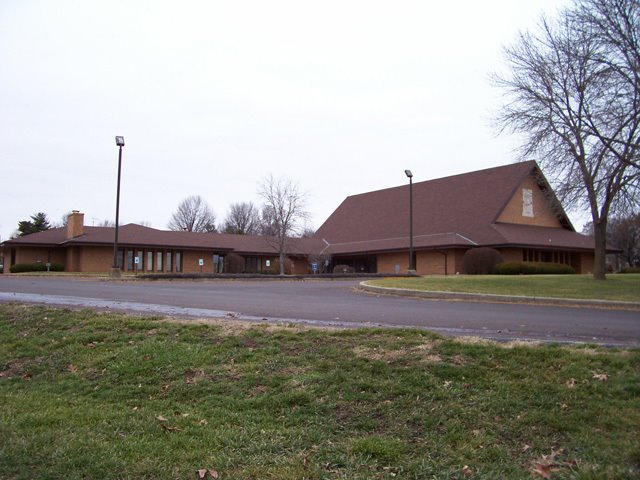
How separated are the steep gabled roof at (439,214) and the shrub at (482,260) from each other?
2.52m

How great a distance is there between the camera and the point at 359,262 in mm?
47594

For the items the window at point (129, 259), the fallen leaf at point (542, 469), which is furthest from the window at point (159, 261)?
the fallen leaf at point (542, 469)

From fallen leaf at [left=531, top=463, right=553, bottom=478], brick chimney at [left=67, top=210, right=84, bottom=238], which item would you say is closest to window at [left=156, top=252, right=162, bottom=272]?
brick chimney at [left=67, top=210, right=84, bottom=238]

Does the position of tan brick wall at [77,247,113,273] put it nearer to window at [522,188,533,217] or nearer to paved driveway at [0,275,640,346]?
paved driveway at [0,275,640,346]

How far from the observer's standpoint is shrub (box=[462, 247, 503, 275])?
34.7m

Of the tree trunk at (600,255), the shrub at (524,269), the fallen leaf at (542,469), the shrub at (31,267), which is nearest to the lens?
the fallen leaf at (542,469)

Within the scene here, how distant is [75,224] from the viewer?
4181 cm

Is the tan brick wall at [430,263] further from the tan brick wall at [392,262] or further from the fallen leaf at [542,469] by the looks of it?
the fallen leaf at [542,469]

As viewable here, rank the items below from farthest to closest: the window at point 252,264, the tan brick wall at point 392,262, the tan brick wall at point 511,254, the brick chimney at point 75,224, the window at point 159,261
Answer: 1. the window at point 252,264
2. the window at point 159,261
3. the tan brick wall at point 392,262
4. the brick chimney at point 75,224
5. the tan brick wall at point 511,254

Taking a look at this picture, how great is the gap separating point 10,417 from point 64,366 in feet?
6.15

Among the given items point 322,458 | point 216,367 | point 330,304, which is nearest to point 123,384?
point 216,367

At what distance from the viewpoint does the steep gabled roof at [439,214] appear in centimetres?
4012

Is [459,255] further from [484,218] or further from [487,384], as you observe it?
[487,384]

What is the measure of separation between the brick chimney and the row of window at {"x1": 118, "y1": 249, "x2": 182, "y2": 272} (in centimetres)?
323
